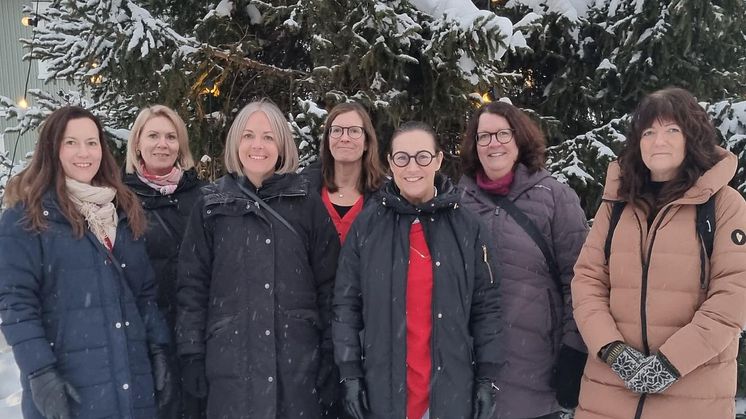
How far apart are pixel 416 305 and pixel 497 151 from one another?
1043 mm

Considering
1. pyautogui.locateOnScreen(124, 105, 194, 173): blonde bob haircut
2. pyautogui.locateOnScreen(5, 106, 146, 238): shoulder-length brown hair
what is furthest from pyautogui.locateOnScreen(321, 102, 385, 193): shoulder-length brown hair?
pyautogui.locateOnScreen(5, 106, 146, 238): shoulder-length brown hair

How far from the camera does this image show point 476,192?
3197 millimetres

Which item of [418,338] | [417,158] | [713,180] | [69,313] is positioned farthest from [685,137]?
[69,313]

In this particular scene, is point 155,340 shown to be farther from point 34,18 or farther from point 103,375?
point 34,18

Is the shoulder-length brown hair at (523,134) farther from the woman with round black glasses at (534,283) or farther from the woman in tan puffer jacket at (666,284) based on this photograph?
the woman in tan puffer jacket at (666,284)

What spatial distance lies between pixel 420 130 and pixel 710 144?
1346 mm

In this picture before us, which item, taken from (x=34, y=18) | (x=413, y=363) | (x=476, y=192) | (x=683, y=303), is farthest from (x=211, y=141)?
(x=683, y=303)

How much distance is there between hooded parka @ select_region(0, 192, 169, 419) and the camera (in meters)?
2.54

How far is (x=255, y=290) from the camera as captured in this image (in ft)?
9.34

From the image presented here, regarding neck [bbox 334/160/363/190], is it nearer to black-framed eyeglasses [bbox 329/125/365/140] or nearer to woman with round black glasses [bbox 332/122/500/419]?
black-framed eyeglasses [bbox 329/125/365/140]

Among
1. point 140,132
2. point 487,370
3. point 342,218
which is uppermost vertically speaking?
point 140,132

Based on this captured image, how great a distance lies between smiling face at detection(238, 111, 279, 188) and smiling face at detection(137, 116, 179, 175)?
0.88 m

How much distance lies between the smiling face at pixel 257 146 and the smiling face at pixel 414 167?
27.9 inches

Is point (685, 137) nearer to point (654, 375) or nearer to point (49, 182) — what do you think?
point (654, 375)
